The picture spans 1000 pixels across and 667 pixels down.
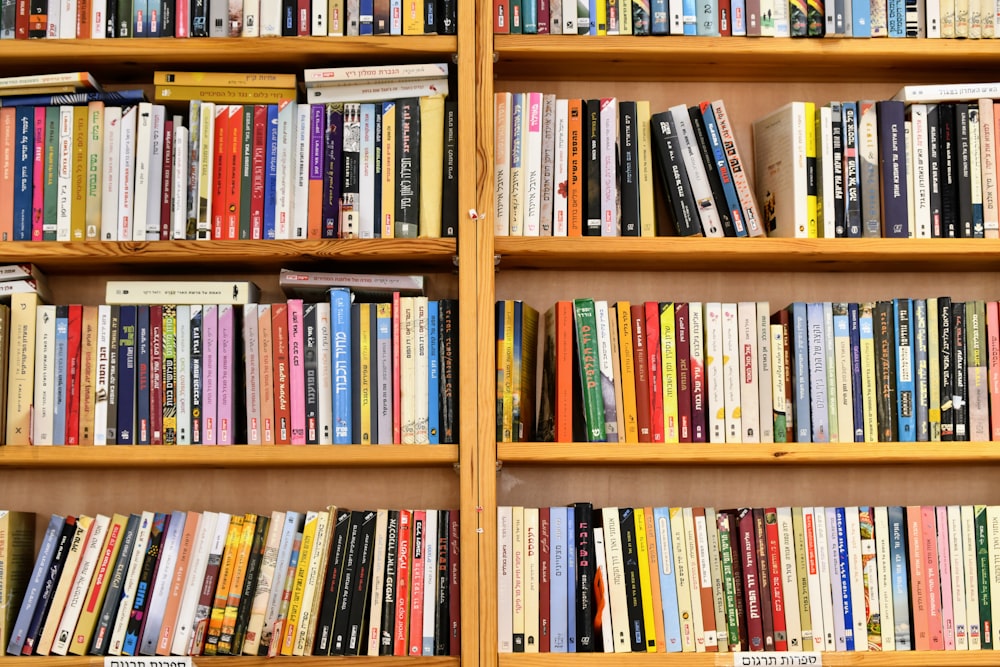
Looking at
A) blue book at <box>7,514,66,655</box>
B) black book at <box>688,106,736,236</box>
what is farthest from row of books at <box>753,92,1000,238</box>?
blue book at <box>7,514,66,655</box>

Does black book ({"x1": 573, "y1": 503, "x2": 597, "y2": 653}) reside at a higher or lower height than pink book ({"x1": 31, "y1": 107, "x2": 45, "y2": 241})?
lower

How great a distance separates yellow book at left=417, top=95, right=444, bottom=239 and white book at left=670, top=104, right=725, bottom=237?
43cm

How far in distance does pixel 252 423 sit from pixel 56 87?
28.3 inches

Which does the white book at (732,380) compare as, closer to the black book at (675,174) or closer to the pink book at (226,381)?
the black book at (675,174)

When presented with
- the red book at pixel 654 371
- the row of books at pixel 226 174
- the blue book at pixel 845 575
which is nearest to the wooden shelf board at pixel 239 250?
the row of books at pixel 226 174

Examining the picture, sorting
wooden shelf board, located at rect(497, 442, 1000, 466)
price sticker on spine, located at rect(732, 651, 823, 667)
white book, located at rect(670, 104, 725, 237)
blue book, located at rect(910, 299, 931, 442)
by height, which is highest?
white book, located at rect(670, 104, 725, 237)

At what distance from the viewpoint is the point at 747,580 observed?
5.72 feet

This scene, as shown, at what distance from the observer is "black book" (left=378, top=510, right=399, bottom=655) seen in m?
1.71

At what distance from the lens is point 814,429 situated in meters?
1.78

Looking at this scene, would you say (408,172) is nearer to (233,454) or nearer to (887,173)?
(233,454)

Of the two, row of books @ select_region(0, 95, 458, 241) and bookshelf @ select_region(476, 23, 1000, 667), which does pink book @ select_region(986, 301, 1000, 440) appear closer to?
bookshelf @ select_region(476, 23, 1000, 667)

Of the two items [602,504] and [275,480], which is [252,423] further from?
[602,504]

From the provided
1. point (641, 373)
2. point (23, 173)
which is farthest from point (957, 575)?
point (23, 173)

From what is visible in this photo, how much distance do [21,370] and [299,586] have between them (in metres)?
0.62
